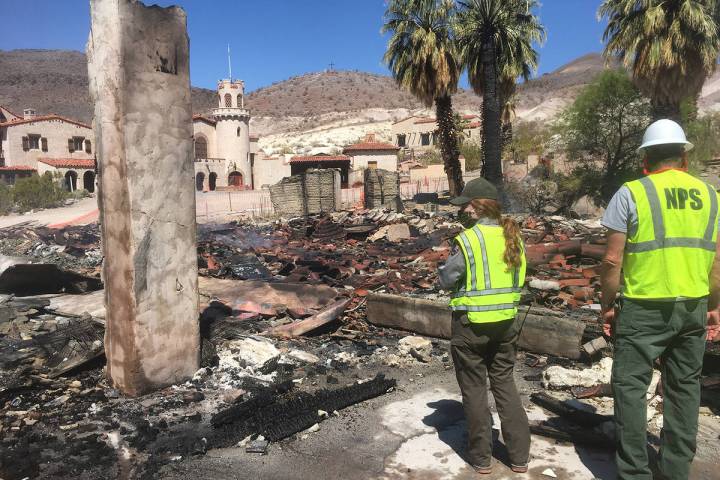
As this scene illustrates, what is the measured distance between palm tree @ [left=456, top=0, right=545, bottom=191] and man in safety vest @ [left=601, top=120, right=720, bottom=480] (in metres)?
15.9

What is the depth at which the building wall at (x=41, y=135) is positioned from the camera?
136 feet

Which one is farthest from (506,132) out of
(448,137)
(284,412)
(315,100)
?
(315,100)

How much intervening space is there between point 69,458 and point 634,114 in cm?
2351

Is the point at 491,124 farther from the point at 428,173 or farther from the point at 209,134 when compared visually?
the point at 209,134

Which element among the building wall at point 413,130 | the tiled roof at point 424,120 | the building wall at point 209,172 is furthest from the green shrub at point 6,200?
the tiled roof at point 424,120

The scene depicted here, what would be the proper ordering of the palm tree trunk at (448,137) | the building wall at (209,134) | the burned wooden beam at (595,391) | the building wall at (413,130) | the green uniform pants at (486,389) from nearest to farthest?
the green uniform pants at (486,389) < the burned wooden beam at (595,391) < the palm tree trunk at (448,137) < the building wall at (209,134) < the building wall at (413,130)

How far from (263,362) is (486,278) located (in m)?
3.03

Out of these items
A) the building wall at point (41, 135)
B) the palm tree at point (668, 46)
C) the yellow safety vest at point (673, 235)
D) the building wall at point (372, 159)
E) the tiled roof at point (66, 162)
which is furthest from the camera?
the building wall at point (372, 159)

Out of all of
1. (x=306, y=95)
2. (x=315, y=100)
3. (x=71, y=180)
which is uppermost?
(x=306, y=95)

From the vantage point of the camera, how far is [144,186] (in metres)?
4.48

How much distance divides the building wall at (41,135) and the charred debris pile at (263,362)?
127 feet

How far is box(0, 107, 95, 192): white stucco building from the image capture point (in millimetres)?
39781

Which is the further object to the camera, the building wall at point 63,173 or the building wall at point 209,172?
the building wall at point 209,172

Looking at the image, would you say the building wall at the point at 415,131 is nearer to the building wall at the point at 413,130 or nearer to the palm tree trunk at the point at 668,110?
the building wall at the point at 413,130
